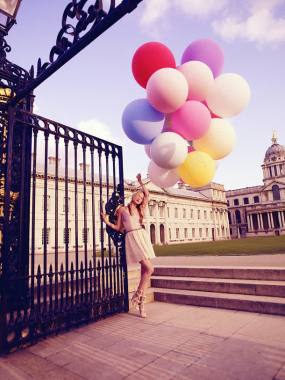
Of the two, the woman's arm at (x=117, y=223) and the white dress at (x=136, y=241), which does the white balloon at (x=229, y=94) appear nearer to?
the white dress at (x=136, y=241)

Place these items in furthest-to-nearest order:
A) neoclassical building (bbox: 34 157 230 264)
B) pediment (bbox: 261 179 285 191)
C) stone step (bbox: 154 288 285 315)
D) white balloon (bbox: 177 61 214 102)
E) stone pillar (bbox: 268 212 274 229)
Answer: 1. pediment (bbox: 261 179 285 191)
2. stone pillar (bbox: 268 212 274 229)
3. neoclassical building (bbox: 34 157 230 264)
4. stone step (bbox: 154 288 285 315)
5. white balloon (bbox: 177 61 214 102)

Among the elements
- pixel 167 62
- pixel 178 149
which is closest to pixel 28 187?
pixel 178 149

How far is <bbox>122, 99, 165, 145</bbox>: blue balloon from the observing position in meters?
3.77

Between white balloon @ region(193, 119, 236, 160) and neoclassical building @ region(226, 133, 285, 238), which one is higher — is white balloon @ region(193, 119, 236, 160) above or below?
below

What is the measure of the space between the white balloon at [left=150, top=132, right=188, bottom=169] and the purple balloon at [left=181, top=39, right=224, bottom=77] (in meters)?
1.27

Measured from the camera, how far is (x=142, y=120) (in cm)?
376

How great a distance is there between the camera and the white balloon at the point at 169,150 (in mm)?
3588

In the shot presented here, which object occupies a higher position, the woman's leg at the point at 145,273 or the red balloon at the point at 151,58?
the red balloon at the point at 151,58

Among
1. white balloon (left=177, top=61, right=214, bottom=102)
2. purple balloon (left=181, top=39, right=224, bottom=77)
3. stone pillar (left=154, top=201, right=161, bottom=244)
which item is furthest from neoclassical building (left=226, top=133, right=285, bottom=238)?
white balloon (left=177, top=61, right=214, bottom=102)

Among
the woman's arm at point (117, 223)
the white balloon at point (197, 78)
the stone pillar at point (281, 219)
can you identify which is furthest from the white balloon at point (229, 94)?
the stone pillar at point (281, 219)

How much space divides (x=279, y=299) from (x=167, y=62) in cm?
443

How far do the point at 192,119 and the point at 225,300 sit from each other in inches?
139

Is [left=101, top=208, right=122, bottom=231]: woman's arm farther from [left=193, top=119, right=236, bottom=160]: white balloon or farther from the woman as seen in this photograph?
[left=193, top=119, right=236, bottom=160]: white balloon

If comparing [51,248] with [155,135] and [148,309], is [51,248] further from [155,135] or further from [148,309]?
[155,135]
